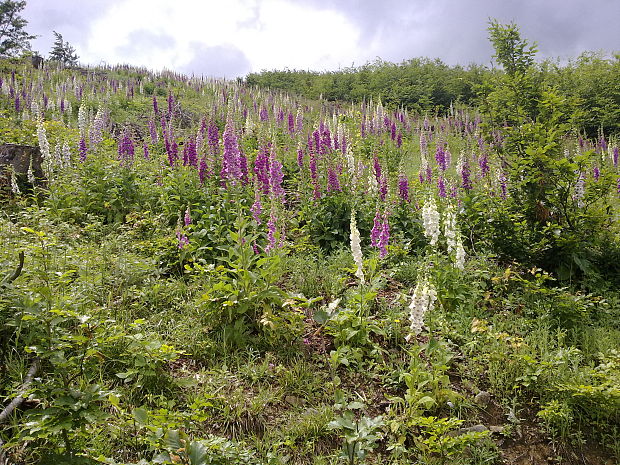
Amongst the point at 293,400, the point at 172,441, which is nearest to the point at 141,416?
the point at 172,441

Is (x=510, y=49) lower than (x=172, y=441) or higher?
higher

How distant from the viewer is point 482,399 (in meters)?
3.62

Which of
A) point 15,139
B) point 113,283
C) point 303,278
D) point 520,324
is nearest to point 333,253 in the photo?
point 303,278

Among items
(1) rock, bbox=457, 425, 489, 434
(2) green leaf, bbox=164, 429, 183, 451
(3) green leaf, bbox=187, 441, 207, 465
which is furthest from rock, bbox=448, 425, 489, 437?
(2) green leaf, bbox=164, 429, 183, 451

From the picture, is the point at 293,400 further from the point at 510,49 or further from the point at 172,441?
the point at 510,49

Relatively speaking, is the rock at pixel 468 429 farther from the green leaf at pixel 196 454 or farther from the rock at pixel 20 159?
the rock at pixel 20 159

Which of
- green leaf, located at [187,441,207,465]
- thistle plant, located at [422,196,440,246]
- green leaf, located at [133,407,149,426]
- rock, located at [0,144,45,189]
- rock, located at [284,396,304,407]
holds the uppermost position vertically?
rock, located at [0,144,45,189]

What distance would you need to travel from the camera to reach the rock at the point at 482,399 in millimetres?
3588

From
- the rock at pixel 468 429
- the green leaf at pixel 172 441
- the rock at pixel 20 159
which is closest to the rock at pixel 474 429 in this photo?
the rock at pixel 468 429

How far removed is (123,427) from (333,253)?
392cm

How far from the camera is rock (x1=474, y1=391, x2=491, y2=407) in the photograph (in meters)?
3.59

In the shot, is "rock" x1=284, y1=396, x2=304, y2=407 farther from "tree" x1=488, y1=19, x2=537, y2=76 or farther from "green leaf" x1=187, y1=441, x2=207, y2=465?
"tree" x1=488, y1=19, x2=537, y2=76

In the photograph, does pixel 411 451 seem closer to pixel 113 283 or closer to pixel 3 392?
pixel 3 392

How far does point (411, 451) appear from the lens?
10.2 ft
